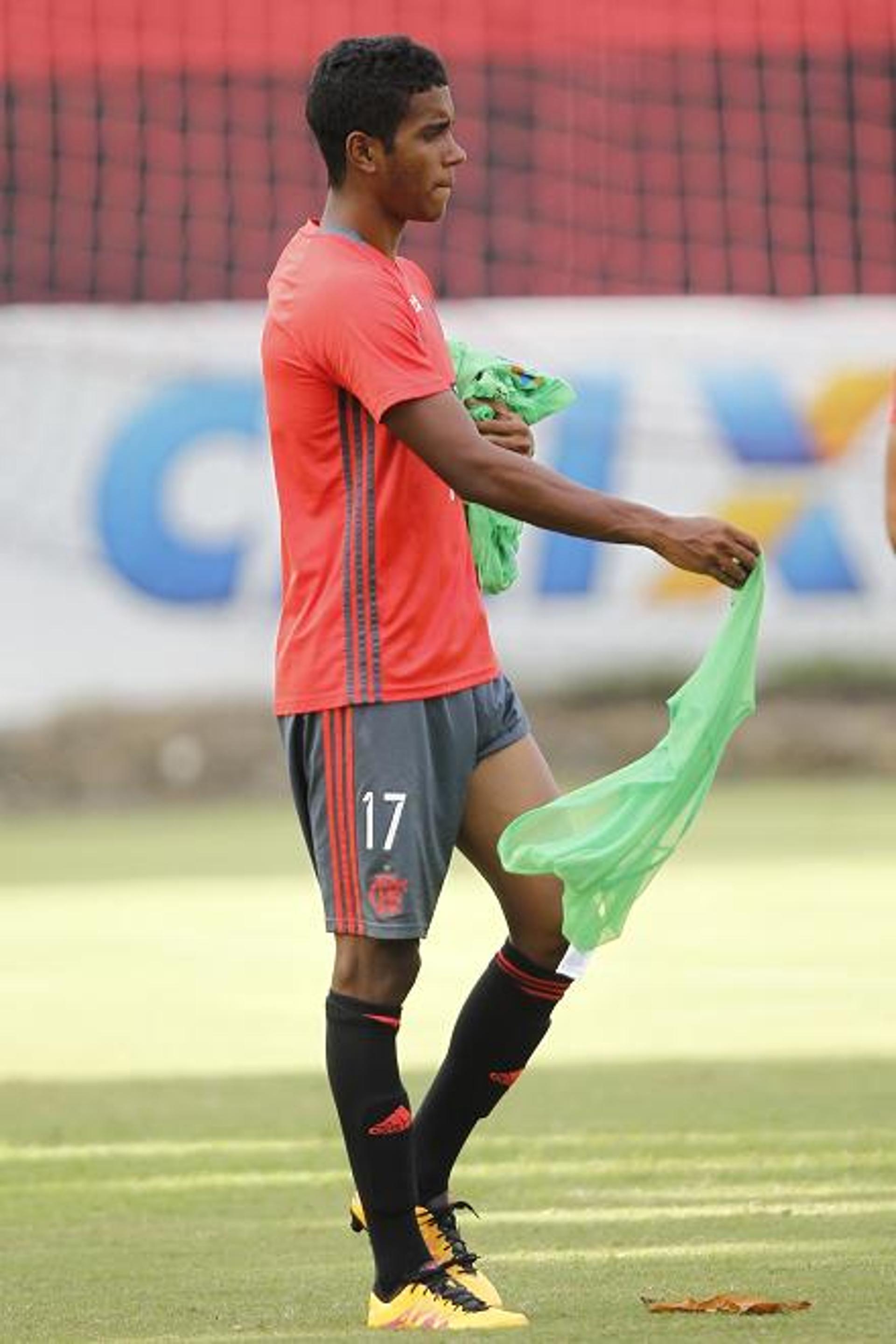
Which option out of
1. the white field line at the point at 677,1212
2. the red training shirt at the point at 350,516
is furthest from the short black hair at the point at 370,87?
the white field line at the point at 677,1212

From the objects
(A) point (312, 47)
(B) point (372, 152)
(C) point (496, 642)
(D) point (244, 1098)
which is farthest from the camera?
(A) point (312, 47)

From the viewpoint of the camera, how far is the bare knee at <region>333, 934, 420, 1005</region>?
541 cm

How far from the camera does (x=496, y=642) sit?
18.2 meters

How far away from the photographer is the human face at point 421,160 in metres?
5.39

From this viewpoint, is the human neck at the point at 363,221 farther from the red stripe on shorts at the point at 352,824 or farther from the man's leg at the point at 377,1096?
the man's leg at the point at 377,1096

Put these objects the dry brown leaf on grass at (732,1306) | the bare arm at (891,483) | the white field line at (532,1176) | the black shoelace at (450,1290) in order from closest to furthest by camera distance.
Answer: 1. the dry brown leaf on grass at (732,1306)
2. the black shoelace at (450,1290)
3. the white field line at (532,1176)
4. the bare arm at (891,483)

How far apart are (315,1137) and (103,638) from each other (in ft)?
36.6

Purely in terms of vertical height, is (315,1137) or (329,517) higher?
(329,517)

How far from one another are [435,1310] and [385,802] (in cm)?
86

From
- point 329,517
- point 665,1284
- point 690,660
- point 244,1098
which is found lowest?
point 690,660

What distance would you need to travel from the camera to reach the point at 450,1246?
556 centimetres

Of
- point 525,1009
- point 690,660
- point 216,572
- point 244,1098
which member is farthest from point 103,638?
point 525,1009

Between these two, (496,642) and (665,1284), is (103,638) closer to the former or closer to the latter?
(496,642)

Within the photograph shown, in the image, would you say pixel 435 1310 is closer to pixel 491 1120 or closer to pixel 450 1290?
pixel 450 1290
